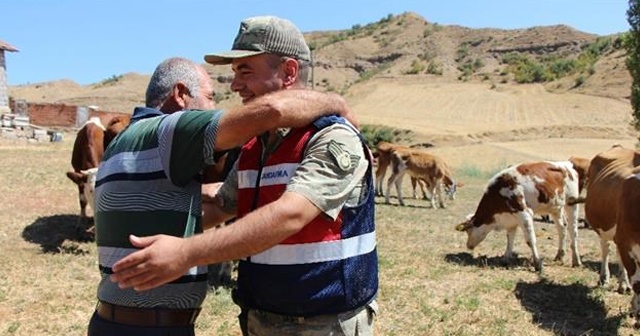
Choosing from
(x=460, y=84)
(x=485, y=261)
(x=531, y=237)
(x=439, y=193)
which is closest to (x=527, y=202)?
(x=531, y=237)

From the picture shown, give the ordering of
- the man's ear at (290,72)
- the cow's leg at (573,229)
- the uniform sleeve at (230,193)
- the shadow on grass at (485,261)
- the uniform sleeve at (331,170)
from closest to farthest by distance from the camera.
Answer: the uniform sleeve at (331,170)
the man's ear at (290,72)
the uniform sleeve at (230,193)
the shadow on grass at (485,261)
the cow's leg at (573,229)

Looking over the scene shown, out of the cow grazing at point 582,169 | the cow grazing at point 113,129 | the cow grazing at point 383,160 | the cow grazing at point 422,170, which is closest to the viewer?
the cow grazing at point 113,129

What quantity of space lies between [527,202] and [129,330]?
27.3ft

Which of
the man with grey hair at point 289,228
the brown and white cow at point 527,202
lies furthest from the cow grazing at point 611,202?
the man with grey hair at point 289,228

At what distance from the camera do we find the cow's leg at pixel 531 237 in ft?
30.0

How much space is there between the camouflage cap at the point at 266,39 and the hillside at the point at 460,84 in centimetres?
3991

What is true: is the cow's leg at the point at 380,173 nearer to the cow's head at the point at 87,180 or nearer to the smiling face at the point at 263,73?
the cow's head at the point at 87,180

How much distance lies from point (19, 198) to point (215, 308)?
25.1 ft

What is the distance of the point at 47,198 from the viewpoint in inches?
495

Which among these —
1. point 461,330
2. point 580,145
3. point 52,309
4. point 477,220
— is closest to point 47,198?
point 52,309

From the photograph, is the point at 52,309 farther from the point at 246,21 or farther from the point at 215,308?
the point at 246,21

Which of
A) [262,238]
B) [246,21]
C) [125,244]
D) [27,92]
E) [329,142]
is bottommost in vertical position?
[27,92]

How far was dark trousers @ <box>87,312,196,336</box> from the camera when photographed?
239 cm

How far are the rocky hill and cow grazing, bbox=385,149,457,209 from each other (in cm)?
4259
